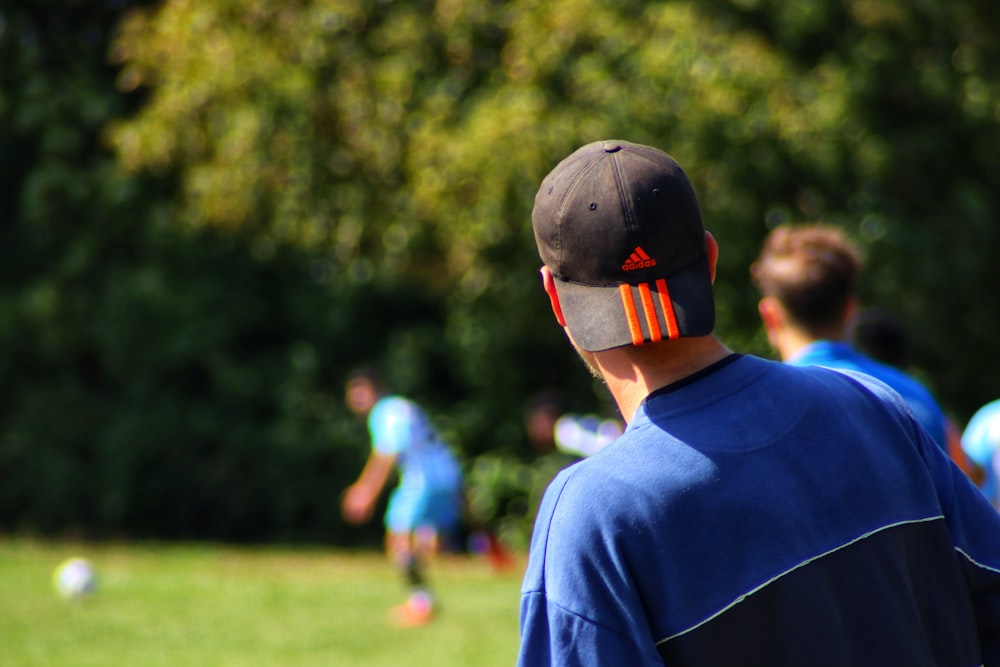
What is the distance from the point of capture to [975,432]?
575 centimetres

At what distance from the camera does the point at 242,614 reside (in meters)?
10.9

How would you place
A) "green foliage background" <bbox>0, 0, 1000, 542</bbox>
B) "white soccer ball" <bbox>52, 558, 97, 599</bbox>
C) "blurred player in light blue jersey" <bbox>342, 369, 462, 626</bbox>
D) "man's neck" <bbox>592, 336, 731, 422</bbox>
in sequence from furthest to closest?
"green foliage background" <bbox>0, 0, 1000, 542</bbox> < "white soccer ball" <bbox>52, 558, 97, 599</bbox> < "blurred player in light blue jersey" <bbox>342, 369, 462, 626</bbox> < "man's neck" <bbox>592, 336, 731, 422</bbox>

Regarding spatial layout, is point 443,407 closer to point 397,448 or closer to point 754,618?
point 397,448

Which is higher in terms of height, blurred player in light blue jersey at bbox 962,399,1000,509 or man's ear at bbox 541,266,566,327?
man's ear at bbox 541,266,566,327

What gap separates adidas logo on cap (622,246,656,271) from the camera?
175 cm

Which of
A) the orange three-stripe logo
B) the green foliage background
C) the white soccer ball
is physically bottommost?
the white soccer ball

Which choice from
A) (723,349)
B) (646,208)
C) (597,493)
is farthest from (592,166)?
(597,493)

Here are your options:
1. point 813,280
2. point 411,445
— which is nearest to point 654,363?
point 813,280

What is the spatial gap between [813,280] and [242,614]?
8367 millimetres

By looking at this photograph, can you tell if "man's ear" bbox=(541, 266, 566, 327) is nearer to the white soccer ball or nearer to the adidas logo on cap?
the adidas logo on cap

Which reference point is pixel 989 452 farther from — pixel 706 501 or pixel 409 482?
pixel 409 482

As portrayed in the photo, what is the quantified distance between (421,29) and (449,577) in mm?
6205

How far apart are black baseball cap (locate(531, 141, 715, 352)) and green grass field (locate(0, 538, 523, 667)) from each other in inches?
277

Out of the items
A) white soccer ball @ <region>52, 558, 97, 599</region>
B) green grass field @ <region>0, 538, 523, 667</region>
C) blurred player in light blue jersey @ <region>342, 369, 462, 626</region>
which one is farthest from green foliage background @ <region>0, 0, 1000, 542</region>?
white soccer ball @ <region>52, 558, 97, 599</region>
